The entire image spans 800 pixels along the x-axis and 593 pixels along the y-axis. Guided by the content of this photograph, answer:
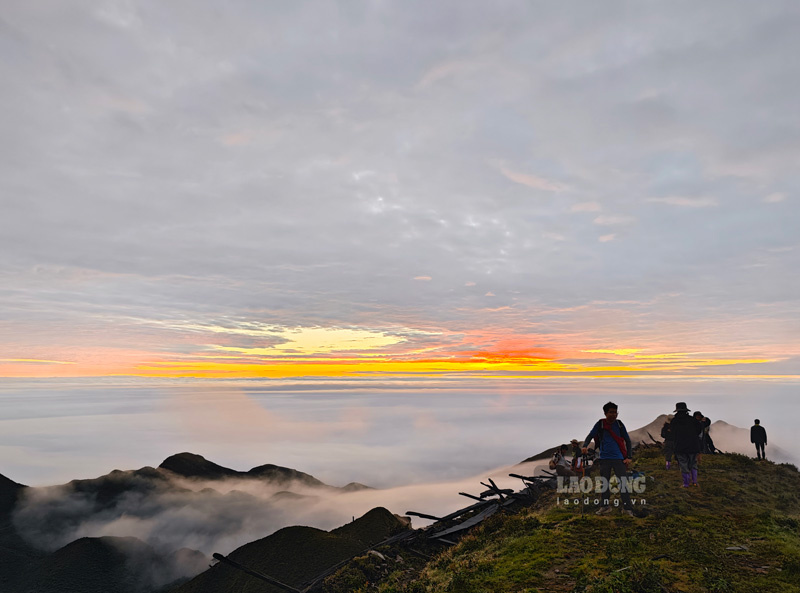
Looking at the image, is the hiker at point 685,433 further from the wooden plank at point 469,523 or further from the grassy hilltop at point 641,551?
the wooden plank at point 469,523

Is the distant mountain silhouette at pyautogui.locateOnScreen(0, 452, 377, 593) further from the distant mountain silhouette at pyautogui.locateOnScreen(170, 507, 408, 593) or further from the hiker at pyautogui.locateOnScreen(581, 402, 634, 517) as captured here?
the hiker at pyautogui.locateOnScreen(581, 402, 634, 517)

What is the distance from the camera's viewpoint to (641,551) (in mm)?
11906

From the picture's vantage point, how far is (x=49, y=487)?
18325 cm

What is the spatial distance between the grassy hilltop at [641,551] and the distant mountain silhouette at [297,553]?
34.5 m

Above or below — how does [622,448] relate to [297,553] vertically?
above

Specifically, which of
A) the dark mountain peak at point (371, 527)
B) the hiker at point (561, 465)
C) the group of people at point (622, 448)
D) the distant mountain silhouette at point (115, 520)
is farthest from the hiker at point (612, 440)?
the distant mountain silhouette at point (115, 520)

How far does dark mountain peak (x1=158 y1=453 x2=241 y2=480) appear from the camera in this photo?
630 ft

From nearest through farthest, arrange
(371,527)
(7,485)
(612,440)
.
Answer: (612,440)
(371,527)
(7,485)

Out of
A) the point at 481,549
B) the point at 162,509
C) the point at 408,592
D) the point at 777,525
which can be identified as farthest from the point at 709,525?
the point at 162,509

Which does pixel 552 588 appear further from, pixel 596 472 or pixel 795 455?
pixel 795 455

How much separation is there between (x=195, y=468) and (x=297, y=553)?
168322 mm

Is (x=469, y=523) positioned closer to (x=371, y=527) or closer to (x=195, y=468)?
(x=371, y=527)

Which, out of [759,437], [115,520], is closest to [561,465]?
[759,437]

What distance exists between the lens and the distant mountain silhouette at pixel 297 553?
49.5 m
